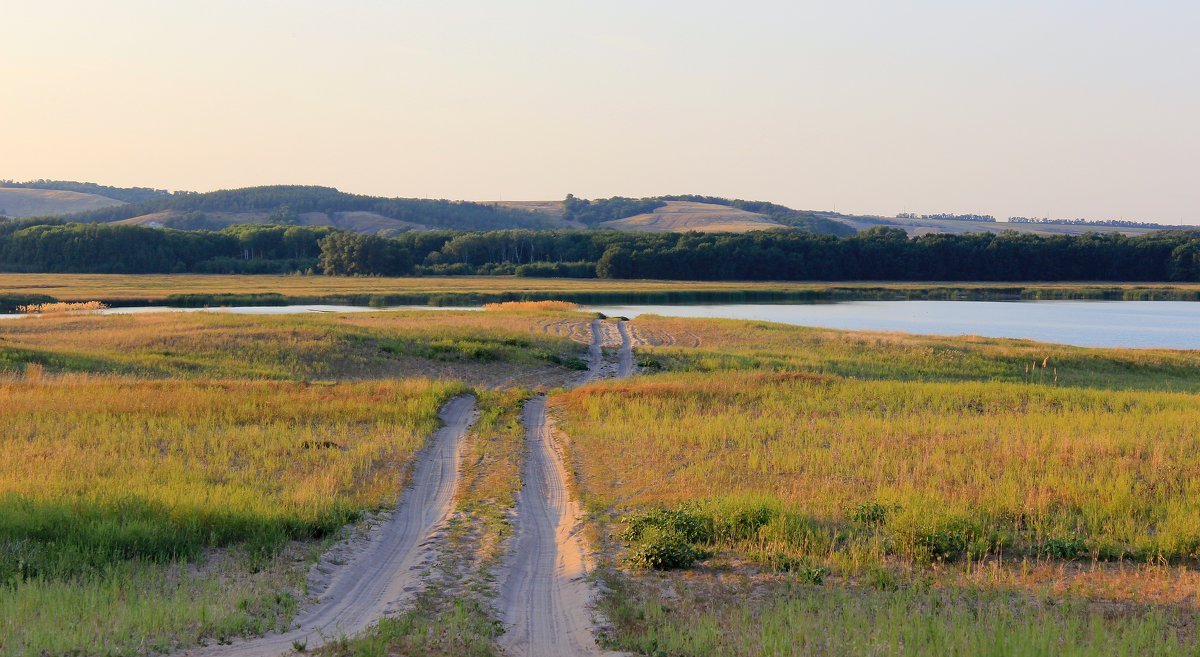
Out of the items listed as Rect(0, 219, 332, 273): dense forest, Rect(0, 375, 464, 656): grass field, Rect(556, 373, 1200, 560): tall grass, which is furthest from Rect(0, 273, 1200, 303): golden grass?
Rect(556, 373, 1200, 560): tall grass

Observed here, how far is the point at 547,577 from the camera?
9.88 meters

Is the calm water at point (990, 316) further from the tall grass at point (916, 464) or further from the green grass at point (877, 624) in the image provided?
the green grass at point (877, 624)

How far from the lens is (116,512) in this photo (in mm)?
11141

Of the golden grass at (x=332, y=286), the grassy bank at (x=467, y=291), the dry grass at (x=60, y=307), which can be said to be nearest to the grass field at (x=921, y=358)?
the dry grass at (x=60, y=307)

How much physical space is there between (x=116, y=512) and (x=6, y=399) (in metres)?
12.5

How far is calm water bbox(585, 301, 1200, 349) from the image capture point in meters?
58.9

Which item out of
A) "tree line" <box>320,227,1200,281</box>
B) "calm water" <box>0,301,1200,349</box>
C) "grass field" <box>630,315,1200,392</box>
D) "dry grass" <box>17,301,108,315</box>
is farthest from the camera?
"tree line" <box>320,227,1200,281</box>

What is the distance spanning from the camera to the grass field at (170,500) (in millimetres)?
7906

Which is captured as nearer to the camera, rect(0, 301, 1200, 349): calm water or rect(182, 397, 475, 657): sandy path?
rect(182, 397, 475, 657): sandy path

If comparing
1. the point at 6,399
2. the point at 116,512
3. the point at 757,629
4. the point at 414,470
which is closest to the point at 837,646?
the point at 757,629

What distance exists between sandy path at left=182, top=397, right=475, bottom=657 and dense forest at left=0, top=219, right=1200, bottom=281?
Result: 120m

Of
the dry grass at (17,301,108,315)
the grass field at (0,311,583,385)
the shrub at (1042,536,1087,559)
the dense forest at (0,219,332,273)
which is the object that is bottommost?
the dry grass at (17,301,108,315)

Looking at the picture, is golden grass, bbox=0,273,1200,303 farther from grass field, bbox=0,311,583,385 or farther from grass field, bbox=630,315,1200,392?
grass field, bbox=630,315,1200,392

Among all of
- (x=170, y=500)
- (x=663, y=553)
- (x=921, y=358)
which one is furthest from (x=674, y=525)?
(x=921, y=358)
